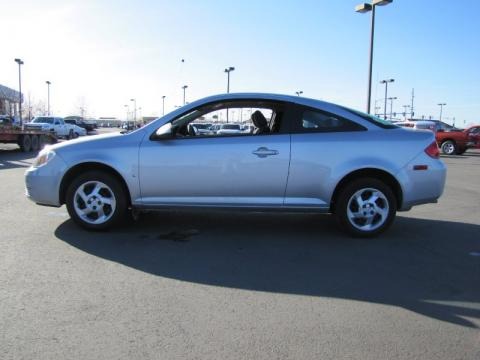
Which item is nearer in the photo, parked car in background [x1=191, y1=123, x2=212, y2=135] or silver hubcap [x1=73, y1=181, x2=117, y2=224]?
silver hubcap [x1=73, y1=181, x2=117, y2=224]

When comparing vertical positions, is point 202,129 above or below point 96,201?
above

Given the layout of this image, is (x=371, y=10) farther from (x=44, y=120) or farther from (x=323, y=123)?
(x=44, y=120)

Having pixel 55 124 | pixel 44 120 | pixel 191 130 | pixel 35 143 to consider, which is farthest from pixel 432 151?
pixel 44 120

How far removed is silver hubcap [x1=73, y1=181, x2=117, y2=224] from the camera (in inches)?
229

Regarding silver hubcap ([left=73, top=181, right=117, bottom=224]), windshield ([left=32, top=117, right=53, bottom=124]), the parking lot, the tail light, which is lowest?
the parking lot

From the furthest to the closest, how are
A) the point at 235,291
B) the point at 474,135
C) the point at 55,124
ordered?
the point at 55,124 < the point at 474,135 < the point at 235,291

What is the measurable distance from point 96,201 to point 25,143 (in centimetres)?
1811

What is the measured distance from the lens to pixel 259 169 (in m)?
5.65

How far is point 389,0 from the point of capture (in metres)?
20.2

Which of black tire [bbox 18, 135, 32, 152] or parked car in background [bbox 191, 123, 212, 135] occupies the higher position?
parked car in background [bbox 191, 123, 212, 135]

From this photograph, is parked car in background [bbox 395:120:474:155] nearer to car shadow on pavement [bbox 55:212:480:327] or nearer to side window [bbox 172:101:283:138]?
car shadow on pavement [bbox 55:212:480:327]

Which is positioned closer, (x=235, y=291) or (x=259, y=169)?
(x=235, y=291)

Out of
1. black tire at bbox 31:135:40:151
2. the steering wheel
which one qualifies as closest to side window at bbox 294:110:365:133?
the steering wheel

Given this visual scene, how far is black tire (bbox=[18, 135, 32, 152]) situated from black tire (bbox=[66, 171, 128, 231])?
58.0 feet
